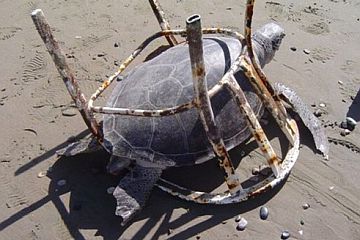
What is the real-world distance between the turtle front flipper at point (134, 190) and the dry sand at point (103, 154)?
11 cm

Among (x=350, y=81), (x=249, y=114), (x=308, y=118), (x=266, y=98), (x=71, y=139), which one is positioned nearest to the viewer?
(x=249, y=114)

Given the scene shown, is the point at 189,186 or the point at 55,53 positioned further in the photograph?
the point at 189,186

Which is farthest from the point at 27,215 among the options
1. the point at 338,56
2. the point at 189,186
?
the point at 338,56

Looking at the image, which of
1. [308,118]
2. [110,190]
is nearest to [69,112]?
[110,190]

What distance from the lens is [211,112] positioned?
2451mm

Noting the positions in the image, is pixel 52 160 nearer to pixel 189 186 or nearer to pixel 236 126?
pixel 189 186

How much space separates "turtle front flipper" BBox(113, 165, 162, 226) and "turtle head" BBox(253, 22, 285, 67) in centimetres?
115

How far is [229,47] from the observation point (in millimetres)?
3016

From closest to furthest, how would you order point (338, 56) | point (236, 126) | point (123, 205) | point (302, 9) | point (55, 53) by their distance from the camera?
point (55, 53), point (123, 205), point (236, 126), point (338, 56), point (302, 9)

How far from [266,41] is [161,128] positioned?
3.61 feet

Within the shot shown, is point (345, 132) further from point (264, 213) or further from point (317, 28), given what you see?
point (317, 28)

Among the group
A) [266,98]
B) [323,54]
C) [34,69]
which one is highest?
[34,69]

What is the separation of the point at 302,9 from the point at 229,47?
1956mm

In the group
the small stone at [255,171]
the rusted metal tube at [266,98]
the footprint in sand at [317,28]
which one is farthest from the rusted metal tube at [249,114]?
the footprint in sand at [317,28]
